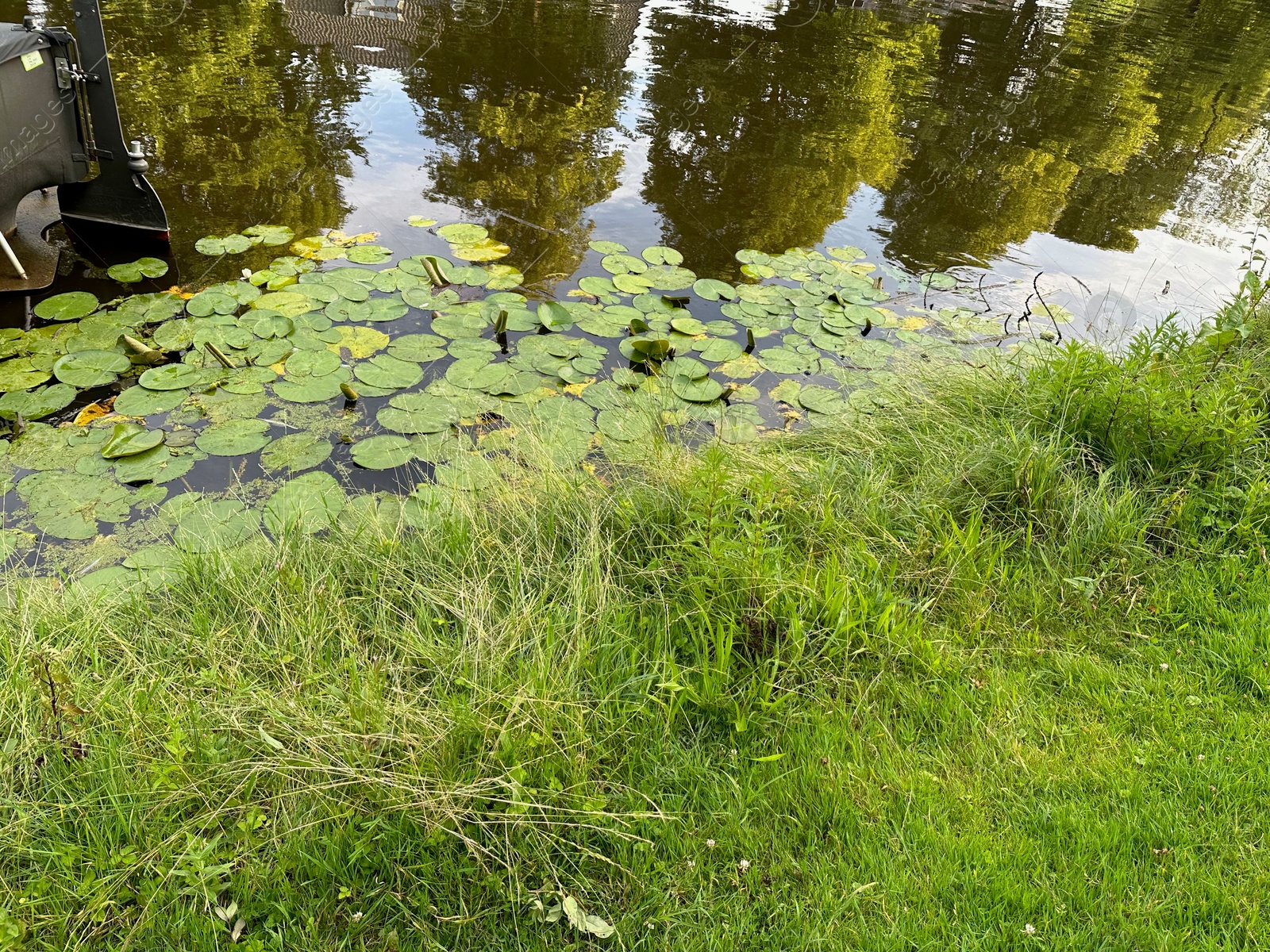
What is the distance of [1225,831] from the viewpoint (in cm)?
173

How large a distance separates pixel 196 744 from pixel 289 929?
0.50 metres

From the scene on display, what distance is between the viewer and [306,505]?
284 cm

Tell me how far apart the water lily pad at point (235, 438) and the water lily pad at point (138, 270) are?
1460 millimetres

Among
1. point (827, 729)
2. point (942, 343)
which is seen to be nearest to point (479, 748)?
point (827, 729)

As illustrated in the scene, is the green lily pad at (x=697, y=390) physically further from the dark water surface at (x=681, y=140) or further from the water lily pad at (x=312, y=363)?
the water lily pad at (x=312, y=363)

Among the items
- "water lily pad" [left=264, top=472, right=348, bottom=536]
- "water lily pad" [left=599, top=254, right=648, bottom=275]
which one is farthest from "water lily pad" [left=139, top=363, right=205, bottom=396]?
"water lily pad" [left=599, top=254, right=648, bottom=275]

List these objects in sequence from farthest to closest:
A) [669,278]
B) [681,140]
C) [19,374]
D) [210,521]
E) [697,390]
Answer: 1. [681,140]
2. [669,278]
3. [697,390]
4. [19,374]
5. [210,521]

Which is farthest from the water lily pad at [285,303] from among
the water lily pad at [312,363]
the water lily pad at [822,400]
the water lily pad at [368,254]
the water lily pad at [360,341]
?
the water lily pad at [822,400]

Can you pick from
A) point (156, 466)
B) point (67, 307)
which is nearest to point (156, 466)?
point (156, 466)

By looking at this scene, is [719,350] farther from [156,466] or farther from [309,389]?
[156,466]

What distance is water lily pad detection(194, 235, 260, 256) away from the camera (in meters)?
4.27

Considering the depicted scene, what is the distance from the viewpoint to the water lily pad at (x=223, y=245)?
427cm

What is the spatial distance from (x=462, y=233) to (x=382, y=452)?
2.13 meters

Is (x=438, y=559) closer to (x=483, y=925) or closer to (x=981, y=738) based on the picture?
(x=483, y=925)
